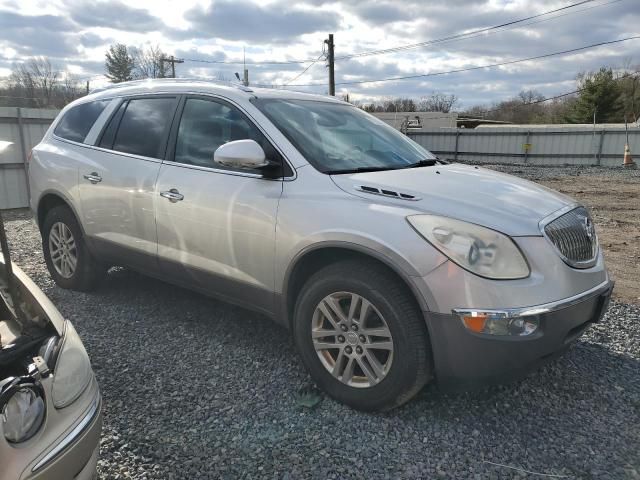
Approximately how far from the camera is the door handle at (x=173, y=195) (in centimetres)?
337

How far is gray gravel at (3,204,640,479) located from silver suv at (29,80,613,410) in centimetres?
30

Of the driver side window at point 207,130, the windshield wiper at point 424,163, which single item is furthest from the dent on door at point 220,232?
the windshield wiper at point 424,163

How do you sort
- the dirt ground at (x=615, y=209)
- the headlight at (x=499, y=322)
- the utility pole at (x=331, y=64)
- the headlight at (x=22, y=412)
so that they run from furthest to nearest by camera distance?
the utility pole at (x=331, y=64)
the dirt ground at (x=615, y=209)
the headlight at (x=499, y=322)
the headlight at (x=22, y=412)

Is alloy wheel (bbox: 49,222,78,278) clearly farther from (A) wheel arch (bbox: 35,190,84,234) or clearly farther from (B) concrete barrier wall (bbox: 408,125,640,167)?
(B) concrete barrier wall (bbox: 408,125,640,167)

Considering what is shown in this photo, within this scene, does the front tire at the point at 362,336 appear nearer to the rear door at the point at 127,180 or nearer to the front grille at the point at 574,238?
the front grille at the point at 574,238

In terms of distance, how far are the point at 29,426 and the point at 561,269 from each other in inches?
93.8

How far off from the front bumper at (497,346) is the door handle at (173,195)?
1918mm

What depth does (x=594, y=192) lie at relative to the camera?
12969 millimetres

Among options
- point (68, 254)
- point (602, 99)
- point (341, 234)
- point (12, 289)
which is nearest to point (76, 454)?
point (12, 289)

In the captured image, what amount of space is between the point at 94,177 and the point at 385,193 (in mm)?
2620

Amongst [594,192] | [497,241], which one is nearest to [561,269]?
[497,241]

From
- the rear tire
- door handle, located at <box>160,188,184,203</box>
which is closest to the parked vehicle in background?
door handle, located at <box>160,188,184,203</box>

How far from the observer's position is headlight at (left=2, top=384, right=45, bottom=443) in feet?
5.26

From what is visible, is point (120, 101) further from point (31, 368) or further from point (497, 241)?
point (497, 241)
